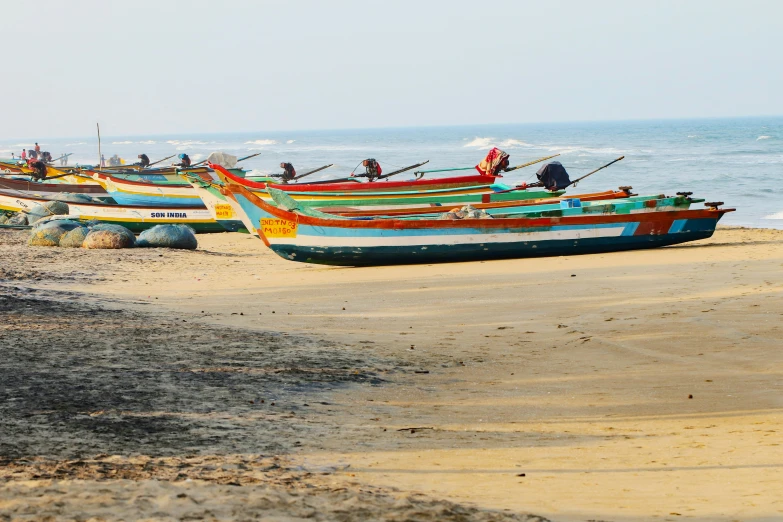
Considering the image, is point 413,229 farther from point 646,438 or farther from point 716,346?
point 646,438

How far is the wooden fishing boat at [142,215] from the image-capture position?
22562 millimetres

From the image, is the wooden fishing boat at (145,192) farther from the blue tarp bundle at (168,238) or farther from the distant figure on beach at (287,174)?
the blue tarp bundle at (168,238)

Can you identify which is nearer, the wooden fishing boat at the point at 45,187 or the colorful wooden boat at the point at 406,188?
the colorful wooden boat at the point at 406,188

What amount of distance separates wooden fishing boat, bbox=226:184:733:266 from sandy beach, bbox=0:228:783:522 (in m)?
2.86

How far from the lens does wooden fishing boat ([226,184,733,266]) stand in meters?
15.4

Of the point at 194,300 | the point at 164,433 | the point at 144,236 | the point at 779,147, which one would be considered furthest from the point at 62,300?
the point at 779,147

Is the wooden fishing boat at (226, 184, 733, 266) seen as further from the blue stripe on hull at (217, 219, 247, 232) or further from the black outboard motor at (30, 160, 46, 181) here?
the black outboard motor at (30, 160, 46, 181)

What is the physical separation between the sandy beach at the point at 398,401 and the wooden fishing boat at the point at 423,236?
2857 mm

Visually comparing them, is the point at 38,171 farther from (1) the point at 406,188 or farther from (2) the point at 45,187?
(1) the point at 406,188

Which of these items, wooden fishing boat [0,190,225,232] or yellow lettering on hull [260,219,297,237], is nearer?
yellow lettering on hull [260,219,297,237]

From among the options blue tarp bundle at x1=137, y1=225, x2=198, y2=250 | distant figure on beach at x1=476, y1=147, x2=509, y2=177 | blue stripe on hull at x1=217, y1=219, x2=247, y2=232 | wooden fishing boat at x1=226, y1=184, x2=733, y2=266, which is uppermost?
distant figure on beach at x1=476, y1=147, x2=509, y2=177

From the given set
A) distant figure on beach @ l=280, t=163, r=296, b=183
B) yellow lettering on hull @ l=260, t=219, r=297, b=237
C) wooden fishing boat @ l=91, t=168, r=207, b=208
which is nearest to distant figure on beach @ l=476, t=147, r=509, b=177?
distant figure on beach @ l=280, t=163, r=296, b=183

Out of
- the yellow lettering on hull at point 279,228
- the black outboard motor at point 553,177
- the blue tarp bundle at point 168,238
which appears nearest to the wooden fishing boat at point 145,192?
the blue tarp bundle at point 168,238

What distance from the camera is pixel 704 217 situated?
55.4 ft
